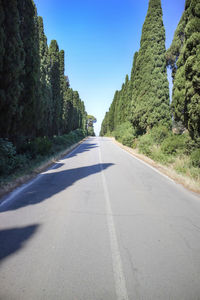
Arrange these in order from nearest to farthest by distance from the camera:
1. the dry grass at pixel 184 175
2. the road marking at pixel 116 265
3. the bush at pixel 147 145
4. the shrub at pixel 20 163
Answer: the road marking at pixel 116 265, the dry grass at pixel 184 175, the shrub at pixel 20 163, the bush at pixel 147 145

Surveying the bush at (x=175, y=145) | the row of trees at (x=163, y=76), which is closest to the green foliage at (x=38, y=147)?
the bush at (x=175, y=145)

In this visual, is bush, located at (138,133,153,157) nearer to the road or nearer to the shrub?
the road

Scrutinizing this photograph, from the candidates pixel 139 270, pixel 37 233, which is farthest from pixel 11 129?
pixel 139 270

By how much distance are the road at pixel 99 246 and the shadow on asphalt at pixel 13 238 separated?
0.02 m

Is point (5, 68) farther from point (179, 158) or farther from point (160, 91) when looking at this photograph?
point (160, 91)

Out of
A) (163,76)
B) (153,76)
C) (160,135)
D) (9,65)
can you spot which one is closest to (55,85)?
(153,76)

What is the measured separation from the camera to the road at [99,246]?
7.13 ft

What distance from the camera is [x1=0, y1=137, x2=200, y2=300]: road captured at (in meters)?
2.17

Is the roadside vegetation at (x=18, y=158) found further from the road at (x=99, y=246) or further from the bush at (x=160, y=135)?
the bush at (x=160, y=135)

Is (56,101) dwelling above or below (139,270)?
above

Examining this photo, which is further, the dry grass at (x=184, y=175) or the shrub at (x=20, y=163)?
the shrub at (x=20, y=163)

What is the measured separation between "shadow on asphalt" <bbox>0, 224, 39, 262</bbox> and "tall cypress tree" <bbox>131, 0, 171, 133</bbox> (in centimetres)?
1521

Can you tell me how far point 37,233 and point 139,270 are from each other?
78.2 inches

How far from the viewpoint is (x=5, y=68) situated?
7664 mm
